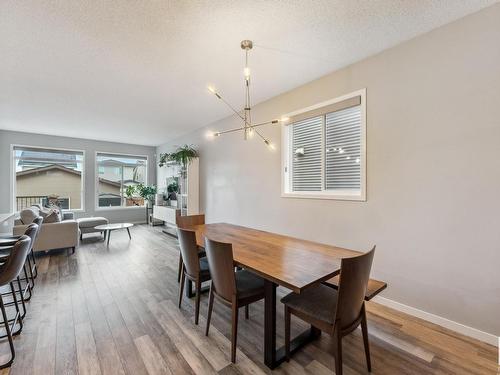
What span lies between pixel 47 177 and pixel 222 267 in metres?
6.92

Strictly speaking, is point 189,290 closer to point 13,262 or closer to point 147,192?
point 13,262

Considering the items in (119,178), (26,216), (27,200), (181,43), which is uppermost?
(181,43)

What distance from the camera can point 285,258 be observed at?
1733 millimetres

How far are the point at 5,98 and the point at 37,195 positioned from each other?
11.4 feet

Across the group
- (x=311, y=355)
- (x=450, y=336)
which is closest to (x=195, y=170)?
(x=311, y=355)

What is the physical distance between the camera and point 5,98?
3504 mm

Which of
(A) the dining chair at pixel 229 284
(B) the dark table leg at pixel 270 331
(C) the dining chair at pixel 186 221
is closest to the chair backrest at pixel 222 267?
(A) the dining chair at pixel 229 284

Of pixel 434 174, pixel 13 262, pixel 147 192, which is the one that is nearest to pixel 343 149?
pixel 434 174

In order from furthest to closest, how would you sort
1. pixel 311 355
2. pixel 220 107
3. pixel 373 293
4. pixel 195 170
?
pixel 195 170 < pixel 220 107 < pixel 311 355 < pixel 373 293

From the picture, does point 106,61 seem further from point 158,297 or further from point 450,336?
point 450,336

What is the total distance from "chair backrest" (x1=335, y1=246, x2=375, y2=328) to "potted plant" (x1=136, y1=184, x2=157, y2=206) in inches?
262

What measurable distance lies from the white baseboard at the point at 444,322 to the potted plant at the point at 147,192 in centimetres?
638

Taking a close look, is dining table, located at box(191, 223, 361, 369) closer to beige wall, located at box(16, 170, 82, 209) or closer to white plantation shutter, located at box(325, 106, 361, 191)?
white plantation shutter, located at box(325, 106, 361, 191)

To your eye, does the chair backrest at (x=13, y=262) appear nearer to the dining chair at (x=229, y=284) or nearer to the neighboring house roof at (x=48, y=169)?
the dining chair at (x=229, y=284)
